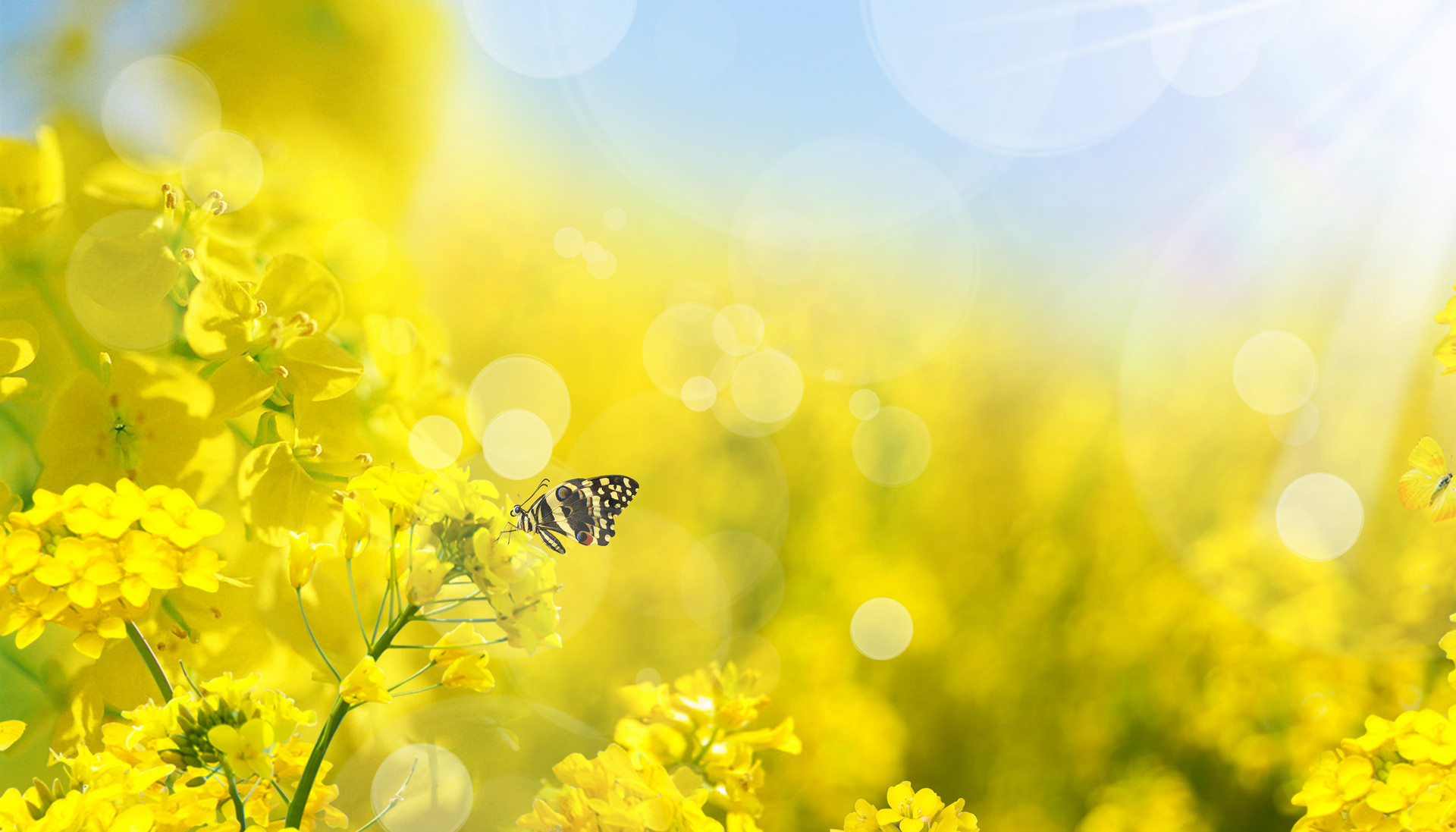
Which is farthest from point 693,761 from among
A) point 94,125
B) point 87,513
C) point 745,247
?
point 745,247

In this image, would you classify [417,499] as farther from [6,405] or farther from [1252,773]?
[1252,773]

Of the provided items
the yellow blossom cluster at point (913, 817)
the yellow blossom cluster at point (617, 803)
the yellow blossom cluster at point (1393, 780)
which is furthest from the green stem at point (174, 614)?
the yellow blossom cluster at point (1393, 780)

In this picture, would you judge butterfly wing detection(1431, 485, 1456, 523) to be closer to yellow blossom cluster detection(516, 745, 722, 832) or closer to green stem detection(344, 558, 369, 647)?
yellow blossom cluster detection(516, 745, 722, 832)

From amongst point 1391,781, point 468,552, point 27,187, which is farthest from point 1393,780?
point 27,187

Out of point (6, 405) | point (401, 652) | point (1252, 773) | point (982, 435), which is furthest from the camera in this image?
point (982, 435)

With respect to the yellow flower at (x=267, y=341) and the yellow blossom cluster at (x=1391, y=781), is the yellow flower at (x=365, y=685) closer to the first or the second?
the yellow flower at (x=267, y=341)

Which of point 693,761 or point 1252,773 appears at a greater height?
point 693,761
